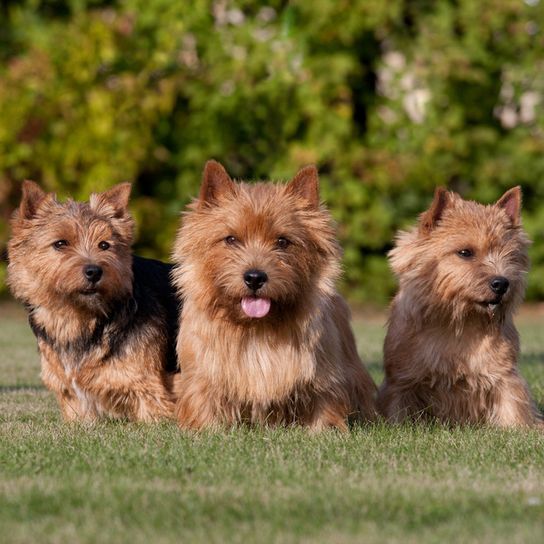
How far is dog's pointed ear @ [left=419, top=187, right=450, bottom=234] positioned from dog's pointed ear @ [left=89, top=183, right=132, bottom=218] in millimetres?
1645

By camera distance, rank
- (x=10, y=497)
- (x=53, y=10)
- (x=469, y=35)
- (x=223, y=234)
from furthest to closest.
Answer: (x=53, y=10) < (x=469, y=35) < (x=223, y=234) < (x=10, y=497)

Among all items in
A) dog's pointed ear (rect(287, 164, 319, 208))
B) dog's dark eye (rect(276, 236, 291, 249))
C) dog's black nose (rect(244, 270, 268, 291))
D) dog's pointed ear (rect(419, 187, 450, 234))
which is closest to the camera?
dog's black nose (rect(244, 270, 268, 291))

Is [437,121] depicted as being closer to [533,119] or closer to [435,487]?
[533,119]

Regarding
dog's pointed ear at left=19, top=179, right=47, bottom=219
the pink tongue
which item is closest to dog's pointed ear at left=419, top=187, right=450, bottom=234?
the pink tongue

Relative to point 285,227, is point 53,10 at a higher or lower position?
higher

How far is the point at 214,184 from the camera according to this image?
5.60 m

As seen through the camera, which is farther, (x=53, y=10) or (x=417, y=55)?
(x=53, y=10)

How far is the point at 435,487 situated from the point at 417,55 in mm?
10535

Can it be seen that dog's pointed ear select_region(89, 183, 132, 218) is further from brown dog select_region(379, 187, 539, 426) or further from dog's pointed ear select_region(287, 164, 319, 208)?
brown dog select_region(379, 187, 539, 426)

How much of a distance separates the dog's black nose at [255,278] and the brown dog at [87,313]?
94 cm

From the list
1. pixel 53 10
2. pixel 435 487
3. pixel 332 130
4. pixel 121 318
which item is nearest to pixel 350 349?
pixel 121 318

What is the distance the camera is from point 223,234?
17.9ft

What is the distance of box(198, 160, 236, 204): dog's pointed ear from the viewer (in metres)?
5.57

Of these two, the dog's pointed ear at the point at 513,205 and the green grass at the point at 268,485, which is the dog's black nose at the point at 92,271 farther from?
the dog's pointed ear at the point at 513,205
